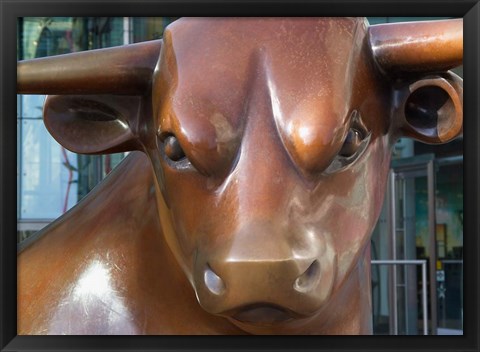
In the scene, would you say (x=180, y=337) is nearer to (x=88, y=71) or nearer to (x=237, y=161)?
(x=237, y=161)

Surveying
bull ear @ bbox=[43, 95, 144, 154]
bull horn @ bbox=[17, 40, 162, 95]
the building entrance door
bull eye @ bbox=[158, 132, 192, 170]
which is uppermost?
bull horn @ bbox=[17, 40, 162, 95]

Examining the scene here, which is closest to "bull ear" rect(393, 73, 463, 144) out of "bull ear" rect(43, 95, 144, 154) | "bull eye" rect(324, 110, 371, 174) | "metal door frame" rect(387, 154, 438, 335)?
"bull eye" rect(324, 110, 371, 174)

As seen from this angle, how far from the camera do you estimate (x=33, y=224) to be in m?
4.36

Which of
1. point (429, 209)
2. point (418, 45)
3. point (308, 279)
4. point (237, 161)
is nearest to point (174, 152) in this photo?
point (237, 161)

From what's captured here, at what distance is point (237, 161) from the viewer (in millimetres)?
1389

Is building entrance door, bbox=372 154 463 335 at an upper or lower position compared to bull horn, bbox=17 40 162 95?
lower

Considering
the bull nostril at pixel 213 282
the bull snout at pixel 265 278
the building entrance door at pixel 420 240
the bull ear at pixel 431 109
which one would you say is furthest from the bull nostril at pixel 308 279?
the building entrance door at pixel 420 240

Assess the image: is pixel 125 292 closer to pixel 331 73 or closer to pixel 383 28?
pixel 331 73

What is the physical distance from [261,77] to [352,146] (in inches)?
8.7

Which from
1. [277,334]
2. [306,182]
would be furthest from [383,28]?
[277,334]

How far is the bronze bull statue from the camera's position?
134 centimetres

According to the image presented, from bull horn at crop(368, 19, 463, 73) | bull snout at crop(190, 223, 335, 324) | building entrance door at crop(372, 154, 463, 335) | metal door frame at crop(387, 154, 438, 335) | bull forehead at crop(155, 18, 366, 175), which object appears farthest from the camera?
building entrance door at crop(372, 154, 463, 335)

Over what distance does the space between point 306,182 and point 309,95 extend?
0.16m

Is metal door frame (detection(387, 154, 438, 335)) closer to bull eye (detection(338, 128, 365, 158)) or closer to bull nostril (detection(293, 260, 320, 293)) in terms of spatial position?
bull eye (detection(338, 128, 365, 158))
